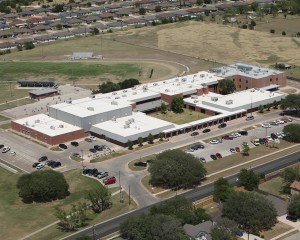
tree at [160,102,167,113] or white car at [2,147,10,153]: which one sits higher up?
white car at [2,147,10,153]

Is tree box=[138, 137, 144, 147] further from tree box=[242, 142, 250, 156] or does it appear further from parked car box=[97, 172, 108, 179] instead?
tree box=[242, 142, 250, 156]

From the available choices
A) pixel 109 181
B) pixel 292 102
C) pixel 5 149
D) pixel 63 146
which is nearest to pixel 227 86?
pixel 292 102

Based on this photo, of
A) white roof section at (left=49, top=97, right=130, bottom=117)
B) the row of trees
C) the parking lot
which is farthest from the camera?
the row of trees

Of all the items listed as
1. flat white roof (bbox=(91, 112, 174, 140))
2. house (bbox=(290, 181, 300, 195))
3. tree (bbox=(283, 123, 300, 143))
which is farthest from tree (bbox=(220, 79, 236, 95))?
house (bbox=(290, 181, 300, 195))

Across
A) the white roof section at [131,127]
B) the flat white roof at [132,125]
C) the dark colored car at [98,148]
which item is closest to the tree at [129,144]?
the white roof section at [131,127]

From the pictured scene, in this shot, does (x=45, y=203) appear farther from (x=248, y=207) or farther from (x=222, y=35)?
(x=222, y=35)

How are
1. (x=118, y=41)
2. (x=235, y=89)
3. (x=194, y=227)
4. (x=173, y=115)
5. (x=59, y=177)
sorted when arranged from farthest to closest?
(x=118, y=41) < (x=235, y=89) < (x=173, y=115) < (x=59, y=177) < (x=194, y=227)

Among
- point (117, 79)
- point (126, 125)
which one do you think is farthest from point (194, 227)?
point (117, 79)
